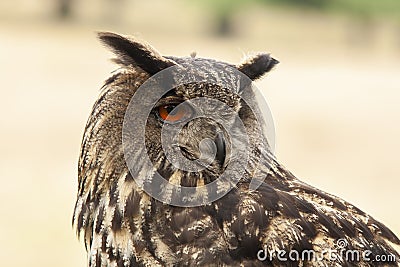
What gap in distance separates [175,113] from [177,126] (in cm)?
6

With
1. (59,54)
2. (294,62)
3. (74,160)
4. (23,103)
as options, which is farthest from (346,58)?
(74,160)

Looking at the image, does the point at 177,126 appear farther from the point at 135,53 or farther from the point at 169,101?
the point at 135,53

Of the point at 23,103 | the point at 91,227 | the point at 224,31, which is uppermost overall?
the point at 91,227

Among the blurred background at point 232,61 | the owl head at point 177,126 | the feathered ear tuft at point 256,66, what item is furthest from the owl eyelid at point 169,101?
the blurred background at point 232,61

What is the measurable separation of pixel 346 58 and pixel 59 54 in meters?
12.7

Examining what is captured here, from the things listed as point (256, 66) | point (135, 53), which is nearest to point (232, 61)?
point (256, 66)

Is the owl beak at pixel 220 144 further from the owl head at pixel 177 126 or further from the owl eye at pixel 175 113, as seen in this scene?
the owl eye at pixel 175 113

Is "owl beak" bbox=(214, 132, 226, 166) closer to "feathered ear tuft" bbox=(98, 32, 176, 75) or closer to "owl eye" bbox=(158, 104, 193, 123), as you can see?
"owl eye" bbox=(158, 104, 193, 123)

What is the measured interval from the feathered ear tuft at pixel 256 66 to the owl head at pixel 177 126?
125 mm

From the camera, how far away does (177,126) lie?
362cm

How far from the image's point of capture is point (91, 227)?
389cm

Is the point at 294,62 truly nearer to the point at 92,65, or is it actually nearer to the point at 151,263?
the point at 92,65

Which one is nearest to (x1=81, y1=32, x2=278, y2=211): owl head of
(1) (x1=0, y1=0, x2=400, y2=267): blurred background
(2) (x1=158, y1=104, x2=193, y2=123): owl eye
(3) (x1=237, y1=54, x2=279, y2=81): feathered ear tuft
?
(2) (x1=158, y1=104, x2=193, y2=123): owl eye

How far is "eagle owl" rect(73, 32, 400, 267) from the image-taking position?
3.44 m
